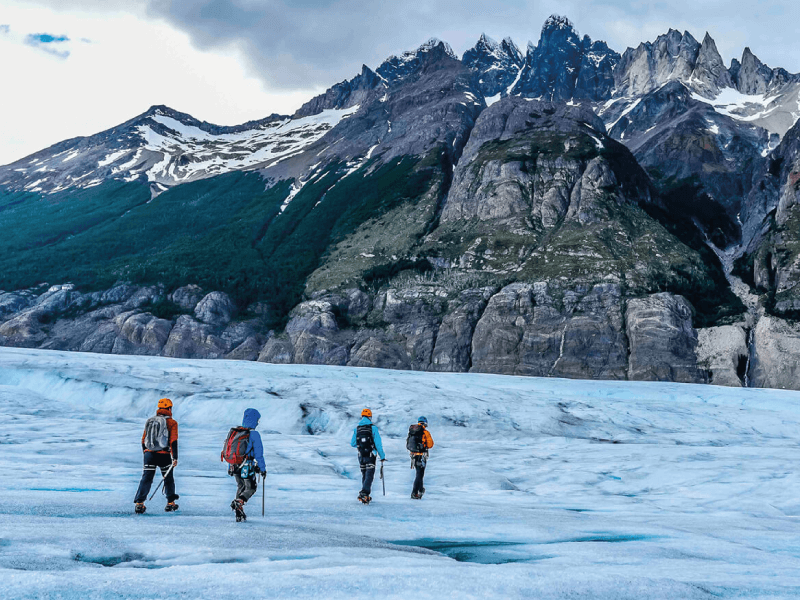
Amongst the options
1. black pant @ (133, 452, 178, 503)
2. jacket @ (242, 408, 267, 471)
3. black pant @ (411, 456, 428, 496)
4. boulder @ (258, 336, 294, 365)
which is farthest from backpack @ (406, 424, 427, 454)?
boulder @ (258, 336, 294, 365)

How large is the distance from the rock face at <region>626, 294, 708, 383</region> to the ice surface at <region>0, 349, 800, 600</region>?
47.5 metres

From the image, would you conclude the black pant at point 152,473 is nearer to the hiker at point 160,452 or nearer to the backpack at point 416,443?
the hiker at point 160,452

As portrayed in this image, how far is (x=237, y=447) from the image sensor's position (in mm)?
12711

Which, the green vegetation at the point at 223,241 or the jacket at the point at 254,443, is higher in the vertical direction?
the green vegetation at the point at 223,241

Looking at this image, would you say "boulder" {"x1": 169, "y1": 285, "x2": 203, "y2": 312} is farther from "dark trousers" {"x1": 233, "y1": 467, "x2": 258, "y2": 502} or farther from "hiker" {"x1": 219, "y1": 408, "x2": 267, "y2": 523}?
"dark trousers" {"x1": 233, "y1": 467, "x2": 258, "y2": 502}

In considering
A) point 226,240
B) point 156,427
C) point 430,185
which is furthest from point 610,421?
point 226,240

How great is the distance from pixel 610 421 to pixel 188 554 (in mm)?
30415

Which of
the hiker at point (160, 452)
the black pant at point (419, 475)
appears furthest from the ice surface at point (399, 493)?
the black pant at point (419, 475)

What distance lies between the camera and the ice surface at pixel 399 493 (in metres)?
8.40

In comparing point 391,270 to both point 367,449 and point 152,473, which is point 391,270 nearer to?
point 367,449

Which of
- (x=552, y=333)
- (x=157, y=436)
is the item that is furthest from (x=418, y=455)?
(x=552, y=333)

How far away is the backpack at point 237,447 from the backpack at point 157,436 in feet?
4.47

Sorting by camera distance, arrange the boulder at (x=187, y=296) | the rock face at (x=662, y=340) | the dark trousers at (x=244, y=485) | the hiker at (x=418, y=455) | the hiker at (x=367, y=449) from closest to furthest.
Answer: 1. the dark trousers at (x=244, y=485)
2. the hiker at (x=367, y=449)
3. the hiker at (x=418, y=455)
4. the rock face at (x=662, y=340)
5. the boulder at (x=187, y=296)

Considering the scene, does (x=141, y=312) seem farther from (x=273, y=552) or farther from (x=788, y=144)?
(x=788, y=144)
